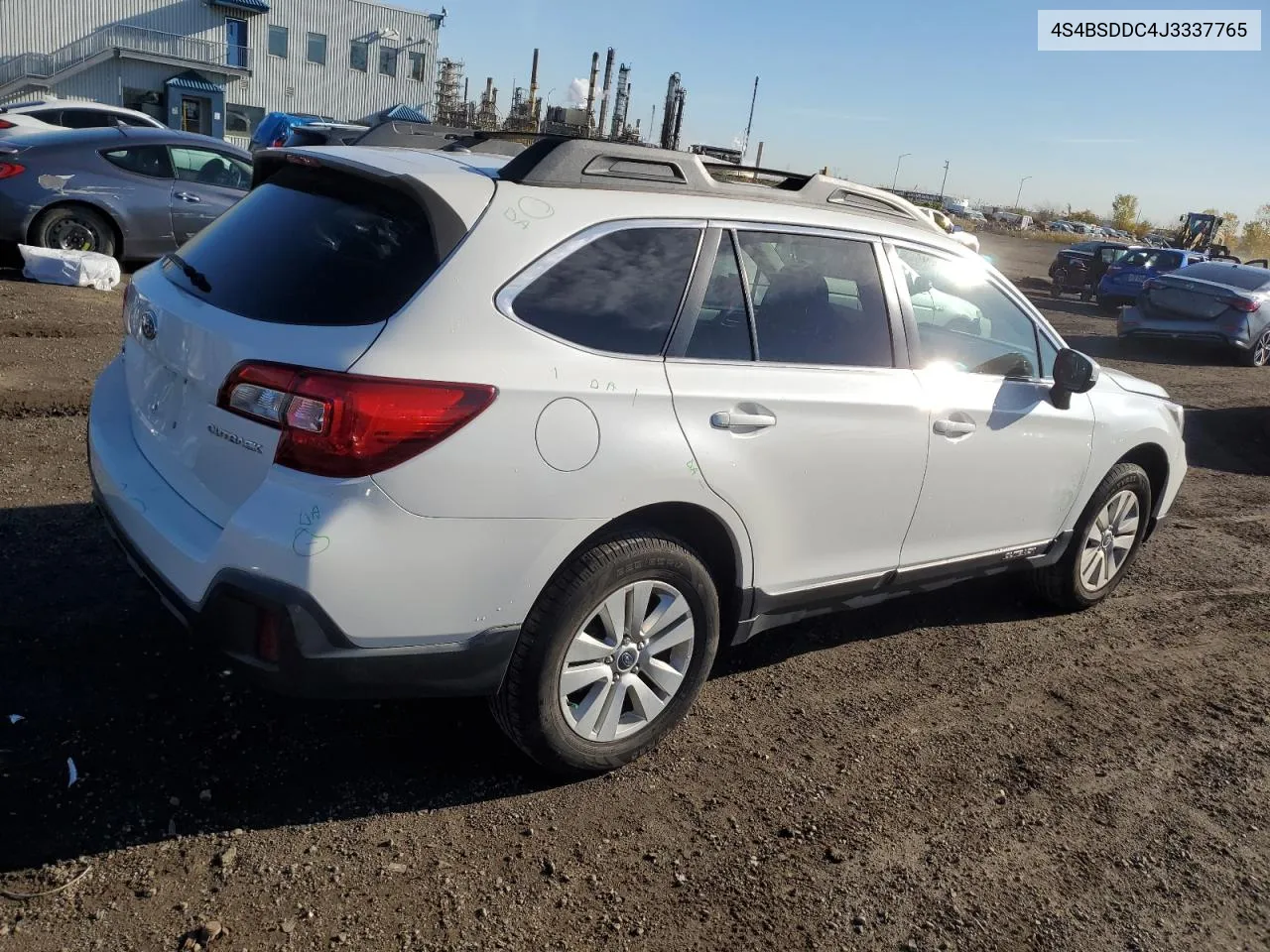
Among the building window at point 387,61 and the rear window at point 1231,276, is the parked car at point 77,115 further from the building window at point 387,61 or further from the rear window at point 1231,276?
the building window at point 387,61

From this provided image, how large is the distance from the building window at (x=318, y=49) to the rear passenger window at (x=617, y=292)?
182 feet

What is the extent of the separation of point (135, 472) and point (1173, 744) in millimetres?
3781

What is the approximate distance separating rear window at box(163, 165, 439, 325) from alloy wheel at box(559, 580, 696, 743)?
1.08m

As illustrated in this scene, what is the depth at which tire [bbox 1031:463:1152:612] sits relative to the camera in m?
4.77

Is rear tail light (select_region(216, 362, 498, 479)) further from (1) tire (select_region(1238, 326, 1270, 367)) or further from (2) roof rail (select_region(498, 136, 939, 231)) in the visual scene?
(1) tire (select_region(1238, 326, 1270, 367))

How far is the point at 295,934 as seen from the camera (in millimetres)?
2453

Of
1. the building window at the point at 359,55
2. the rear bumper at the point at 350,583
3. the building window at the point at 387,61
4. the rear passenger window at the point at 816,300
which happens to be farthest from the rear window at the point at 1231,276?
the building window at the point at 359,55

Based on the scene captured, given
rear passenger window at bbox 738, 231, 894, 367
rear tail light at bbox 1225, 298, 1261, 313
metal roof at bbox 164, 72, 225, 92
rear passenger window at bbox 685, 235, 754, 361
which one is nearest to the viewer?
rear passenger window at bbox 685, 235, 754, 361

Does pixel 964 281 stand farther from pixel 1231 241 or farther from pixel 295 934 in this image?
→ pixel 1231 241


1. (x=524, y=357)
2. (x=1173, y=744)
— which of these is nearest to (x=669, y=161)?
(x=524, y=357)

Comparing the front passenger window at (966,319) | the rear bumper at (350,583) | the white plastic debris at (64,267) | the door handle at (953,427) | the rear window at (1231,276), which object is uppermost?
the front passenger window at (966,319)

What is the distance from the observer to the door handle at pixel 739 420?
3092 millimetres

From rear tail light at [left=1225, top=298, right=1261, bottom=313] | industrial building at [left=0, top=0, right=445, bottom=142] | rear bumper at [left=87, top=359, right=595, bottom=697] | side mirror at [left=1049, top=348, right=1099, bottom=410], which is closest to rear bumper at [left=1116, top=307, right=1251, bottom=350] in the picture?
rear tail light at [left=1225, top=298, right=1261, bottom=313]

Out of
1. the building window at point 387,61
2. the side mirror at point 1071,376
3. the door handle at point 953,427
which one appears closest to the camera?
the door handle at point 953,427
